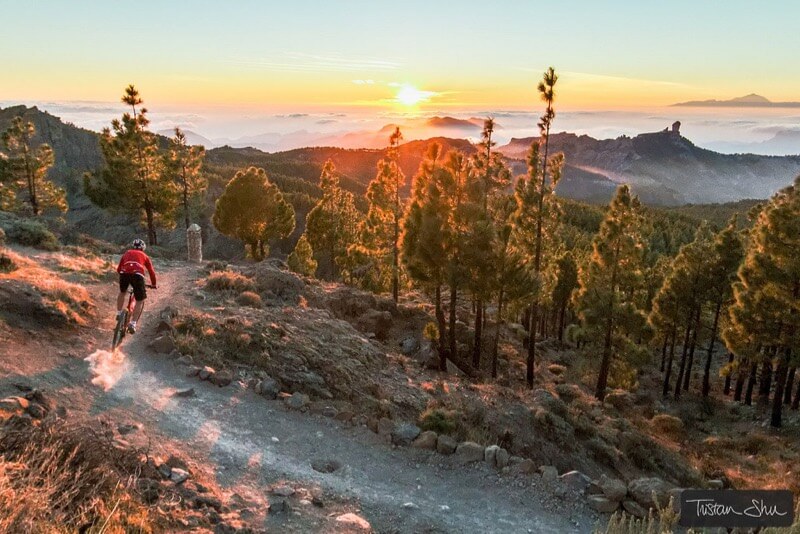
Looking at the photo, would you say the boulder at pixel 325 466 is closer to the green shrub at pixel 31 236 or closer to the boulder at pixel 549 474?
the boulder at pixel 549 474

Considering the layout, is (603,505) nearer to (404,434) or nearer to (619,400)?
(404,434)

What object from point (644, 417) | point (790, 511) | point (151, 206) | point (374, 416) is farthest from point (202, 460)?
point (151, 206)

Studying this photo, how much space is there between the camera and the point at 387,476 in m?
9.98

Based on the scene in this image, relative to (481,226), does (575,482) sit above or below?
below

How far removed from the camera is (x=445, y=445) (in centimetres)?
1105

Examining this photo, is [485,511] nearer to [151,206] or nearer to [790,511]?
[790,511]

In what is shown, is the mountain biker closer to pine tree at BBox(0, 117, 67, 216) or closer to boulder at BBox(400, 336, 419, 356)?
boulder at BBox(400, 336, 419, 356)

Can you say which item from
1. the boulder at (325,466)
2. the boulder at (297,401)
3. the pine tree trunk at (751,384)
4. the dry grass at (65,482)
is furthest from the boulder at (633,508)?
the pine tree trunk at (751,384)

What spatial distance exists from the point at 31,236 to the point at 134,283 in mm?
14970

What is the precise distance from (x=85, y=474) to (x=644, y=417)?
30654 mm

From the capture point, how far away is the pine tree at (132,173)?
3547cm

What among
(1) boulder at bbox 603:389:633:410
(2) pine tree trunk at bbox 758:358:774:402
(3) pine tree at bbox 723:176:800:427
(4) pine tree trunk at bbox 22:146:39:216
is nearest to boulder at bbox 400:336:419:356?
(1) boulder at bbox 603:389:633:410

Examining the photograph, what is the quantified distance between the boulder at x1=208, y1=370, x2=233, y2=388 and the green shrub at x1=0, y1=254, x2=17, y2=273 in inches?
329

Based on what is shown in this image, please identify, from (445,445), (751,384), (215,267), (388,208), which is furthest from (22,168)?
(751,384)
